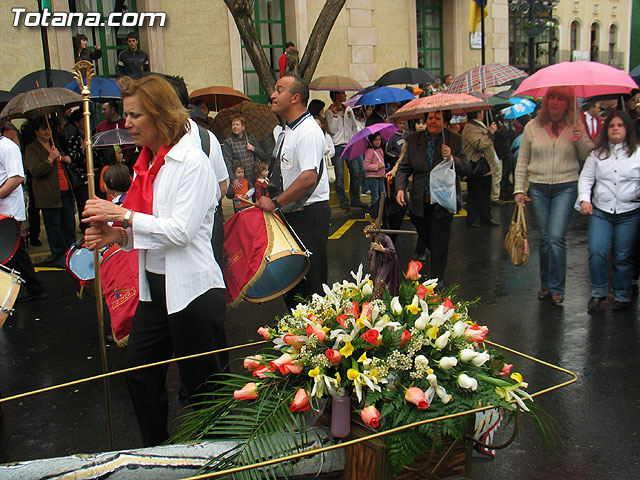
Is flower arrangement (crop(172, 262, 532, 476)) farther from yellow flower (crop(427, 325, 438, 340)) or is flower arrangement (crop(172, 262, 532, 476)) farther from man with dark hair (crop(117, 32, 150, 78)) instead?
man with dark hair (crop(117, 32, 150, 78))

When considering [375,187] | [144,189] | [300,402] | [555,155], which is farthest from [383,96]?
[300,402]

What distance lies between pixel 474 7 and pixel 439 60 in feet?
13.8

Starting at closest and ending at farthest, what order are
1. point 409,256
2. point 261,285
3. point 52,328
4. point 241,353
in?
point 261,285, point 241,353, point 52,328, point 409,256

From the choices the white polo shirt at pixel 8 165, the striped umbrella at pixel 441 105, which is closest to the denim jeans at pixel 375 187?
the striped umbrella at pixel 441 105

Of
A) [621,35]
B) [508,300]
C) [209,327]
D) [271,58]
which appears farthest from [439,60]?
[621,35]

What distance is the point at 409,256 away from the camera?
9.33 m

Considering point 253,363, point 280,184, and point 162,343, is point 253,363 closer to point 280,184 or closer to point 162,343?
point 162,343

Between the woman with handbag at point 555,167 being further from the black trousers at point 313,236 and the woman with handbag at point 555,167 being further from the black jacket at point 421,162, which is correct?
the black trousers at point 313,236

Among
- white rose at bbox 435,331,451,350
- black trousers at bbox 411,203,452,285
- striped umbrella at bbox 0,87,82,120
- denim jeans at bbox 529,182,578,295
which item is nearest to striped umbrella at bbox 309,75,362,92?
striped umbrella at bbox 0,87,82,120

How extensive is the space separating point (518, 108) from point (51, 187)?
9460mm

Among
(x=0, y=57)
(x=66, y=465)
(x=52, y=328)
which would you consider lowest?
(x=52, y=328)

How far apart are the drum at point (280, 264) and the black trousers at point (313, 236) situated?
0.96 ft

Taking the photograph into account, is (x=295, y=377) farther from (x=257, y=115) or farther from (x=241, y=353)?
(x=257, y=115)

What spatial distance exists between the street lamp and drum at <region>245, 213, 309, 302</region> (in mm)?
13977
